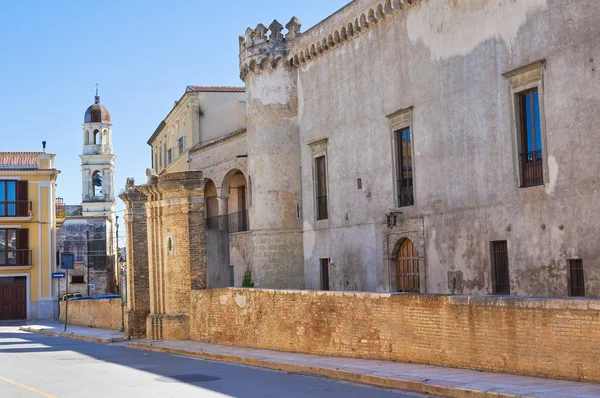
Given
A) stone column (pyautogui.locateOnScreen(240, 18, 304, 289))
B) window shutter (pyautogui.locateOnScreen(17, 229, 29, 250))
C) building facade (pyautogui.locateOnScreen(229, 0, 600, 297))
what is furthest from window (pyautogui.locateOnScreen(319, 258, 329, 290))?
window shutter (pyautogui.locateOnScreen(17, 229, 29, 250))

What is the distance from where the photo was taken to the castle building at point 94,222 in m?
71.8

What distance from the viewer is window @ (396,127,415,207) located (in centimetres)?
2664

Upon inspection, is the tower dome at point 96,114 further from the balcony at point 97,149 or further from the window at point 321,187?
the window at point 321,187

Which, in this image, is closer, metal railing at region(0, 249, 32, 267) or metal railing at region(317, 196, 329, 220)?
metal railing at region(317, 196, 329, 220)

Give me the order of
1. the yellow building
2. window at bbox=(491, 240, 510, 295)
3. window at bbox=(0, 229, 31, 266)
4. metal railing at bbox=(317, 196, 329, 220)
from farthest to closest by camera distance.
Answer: window at bbox=(0, 229, 31, 266)
the yellow building
metal railing at bbox=(317, 196, 329, 220)
window at bbox=(491, 240, 510, 295)

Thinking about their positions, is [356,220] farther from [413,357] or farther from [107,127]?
[107,127]

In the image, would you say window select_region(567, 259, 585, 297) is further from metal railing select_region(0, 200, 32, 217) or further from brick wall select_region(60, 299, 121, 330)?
metal railing select_region(0, 200, 32, 217)

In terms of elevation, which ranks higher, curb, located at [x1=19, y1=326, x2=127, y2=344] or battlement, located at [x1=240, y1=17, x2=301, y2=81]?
battlement, located at [x1=240, y1=17, x2=301, y2=81]

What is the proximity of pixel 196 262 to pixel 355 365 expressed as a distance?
11.8m

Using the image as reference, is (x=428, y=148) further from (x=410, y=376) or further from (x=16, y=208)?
(x=16, y=208)

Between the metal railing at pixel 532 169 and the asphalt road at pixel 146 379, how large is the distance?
25.8 feet

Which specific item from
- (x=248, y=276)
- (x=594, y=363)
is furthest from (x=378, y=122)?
(x=594, y=363)

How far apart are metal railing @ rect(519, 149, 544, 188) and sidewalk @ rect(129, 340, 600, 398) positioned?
6.44m

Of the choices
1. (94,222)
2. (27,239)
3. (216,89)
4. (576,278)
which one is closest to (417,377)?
(576,278)
